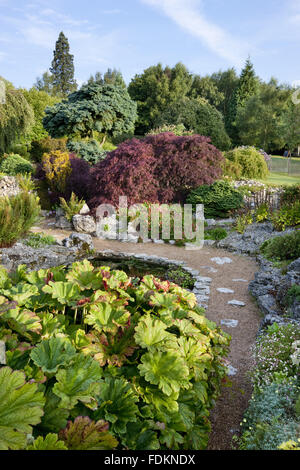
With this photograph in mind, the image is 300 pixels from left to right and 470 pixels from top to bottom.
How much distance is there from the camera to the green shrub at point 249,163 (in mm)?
15523

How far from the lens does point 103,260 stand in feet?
20.1

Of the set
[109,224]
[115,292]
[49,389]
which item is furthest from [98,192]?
[49,389]

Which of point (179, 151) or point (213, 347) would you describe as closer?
point (213, 347)

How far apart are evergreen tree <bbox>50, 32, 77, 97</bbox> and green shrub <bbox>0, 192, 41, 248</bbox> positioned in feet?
143

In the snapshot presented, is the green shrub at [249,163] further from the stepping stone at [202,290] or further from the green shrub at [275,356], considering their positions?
the green shrub at [275,356]

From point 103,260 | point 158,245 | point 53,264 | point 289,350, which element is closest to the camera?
point 289,350

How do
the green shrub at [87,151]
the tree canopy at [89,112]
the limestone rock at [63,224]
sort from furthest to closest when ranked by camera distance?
the tree canopy at [89,112]
the green shrub at [87,151]
the limestone rock at [63,224]

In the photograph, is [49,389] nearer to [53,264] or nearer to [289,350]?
[289,350]

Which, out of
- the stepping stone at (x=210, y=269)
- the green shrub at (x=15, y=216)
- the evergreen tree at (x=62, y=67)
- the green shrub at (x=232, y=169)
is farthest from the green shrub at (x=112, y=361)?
the evergreen tree at (x=62, y=67)

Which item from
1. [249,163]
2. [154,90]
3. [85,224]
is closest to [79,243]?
[85,224]

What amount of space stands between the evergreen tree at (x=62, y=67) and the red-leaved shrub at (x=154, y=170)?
4146cm

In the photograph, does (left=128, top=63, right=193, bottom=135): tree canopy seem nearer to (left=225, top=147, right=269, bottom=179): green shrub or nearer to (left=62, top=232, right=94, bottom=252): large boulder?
(left=225, top=147, right=269, bottom=179): green shrub
